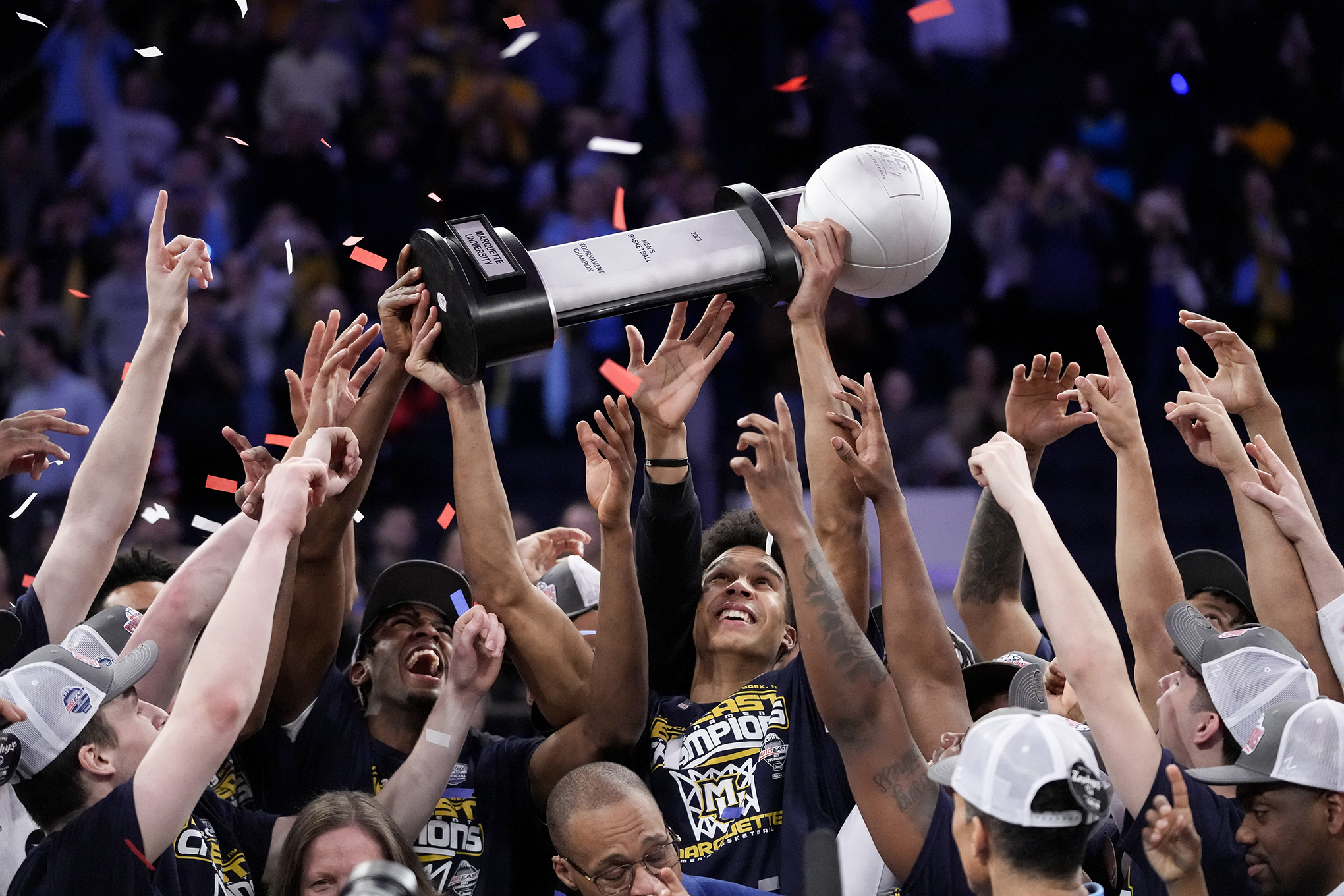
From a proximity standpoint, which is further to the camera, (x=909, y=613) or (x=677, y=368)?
(x=677, y=368)

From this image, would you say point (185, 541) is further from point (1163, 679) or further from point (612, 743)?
point (1163, 679)

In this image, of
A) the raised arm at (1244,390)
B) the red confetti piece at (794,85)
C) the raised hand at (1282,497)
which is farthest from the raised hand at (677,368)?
the red confetti piece at (794,85)

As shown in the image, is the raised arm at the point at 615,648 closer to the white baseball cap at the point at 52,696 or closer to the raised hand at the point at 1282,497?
the white baseball cap at the point at 52,696

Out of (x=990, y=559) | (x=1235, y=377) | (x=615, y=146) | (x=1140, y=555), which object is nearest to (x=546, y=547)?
(x=990, y=559)

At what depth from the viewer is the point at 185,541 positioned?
7848 millimetres

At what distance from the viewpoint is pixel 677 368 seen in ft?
12.7

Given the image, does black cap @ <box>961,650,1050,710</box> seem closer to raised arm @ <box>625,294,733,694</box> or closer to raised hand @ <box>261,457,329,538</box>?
raised arm @ <box>625,294,733,694</box>

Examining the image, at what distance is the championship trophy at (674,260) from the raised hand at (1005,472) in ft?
2.13

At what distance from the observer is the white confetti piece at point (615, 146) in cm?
930

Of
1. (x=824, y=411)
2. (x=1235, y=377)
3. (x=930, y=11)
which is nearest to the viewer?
(x=824, y=411)

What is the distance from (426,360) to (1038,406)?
190 cm

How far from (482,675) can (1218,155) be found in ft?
26.6

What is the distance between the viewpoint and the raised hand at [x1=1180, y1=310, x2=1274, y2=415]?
411 cm

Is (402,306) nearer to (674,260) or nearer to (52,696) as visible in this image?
(674,260)
